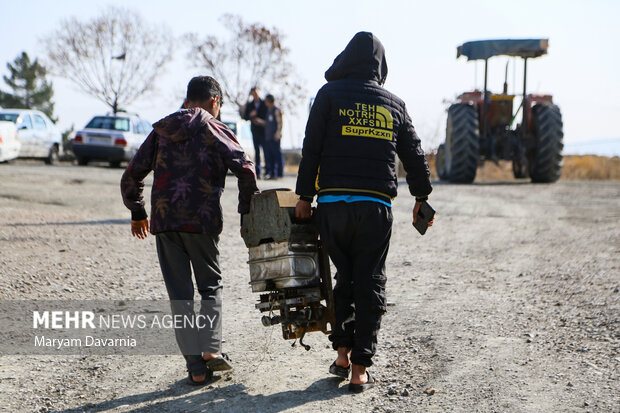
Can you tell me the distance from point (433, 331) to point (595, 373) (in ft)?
3.71

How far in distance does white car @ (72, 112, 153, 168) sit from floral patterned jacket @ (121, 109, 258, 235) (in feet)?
57.2

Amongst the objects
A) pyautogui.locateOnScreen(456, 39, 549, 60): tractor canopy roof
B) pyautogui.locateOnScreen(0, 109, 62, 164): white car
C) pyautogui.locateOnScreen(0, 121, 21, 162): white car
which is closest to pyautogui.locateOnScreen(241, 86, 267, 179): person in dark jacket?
pyautogui.locateOnScreen(456, 39, 549, 60): tractor canopy roof

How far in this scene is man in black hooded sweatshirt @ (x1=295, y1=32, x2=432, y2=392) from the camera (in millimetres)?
3582

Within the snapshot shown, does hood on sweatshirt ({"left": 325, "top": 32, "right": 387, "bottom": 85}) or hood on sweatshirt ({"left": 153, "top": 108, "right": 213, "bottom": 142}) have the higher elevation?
hood on sweatshirt ({"left": 325, "top": 32, "right": 387, "bottom": 85})

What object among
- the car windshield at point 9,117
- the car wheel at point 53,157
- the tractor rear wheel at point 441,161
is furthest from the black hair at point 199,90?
the car wheel at point 53,157

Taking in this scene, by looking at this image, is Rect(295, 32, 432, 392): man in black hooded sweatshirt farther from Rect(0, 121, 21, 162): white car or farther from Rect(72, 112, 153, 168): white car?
Rect(72, 112, 153, 168): white car

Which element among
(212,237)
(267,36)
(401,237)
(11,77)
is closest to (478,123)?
(401,237)

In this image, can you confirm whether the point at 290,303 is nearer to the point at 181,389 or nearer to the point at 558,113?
the point at 181,389

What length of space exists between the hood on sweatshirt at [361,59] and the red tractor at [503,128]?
12437 mm

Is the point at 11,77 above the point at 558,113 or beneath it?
above

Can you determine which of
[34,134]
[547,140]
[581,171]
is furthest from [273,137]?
[581,171]

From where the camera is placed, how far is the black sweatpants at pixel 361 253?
3574 millimetres

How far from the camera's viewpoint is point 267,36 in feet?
134

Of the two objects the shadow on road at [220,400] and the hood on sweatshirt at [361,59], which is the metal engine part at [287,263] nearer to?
the shadow on road at [220,400]
